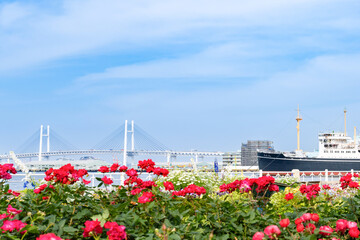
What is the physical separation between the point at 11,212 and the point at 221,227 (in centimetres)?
162

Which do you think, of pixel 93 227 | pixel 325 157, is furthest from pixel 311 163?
pixel 93 227

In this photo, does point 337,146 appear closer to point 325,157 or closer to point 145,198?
point 325,157

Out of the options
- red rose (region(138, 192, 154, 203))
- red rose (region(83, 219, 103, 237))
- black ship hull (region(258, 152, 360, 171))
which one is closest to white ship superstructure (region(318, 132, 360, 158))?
black ship hull (region(258, 152, 360, 171))

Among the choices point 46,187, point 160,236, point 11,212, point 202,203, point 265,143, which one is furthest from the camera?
point 265,143

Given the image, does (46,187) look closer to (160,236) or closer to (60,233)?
(60,233)

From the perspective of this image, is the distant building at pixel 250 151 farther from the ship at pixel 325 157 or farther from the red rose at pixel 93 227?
the red rose at pixel 93 227

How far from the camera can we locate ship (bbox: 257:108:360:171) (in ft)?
162

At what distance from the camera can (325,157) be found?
164 feet

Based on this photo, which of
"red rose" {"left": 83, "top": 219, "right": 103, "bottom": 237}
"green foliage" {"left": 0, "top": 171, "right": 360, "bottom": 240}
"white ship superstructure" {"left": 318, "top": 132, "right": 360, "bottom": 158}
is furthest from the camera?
"white ship superstructure" {"left": 318, "top": 132, "right": 360, "bottom": 158}

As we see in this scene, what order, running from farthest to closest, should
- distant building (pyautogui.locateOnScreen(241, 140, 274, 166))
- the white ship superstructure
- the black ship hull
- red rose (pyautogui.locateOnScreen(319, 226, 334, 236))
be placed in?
distant building (pyautogui.locateOnScreen(241, 140, 274, 166)) → the white ship superstructure → the black ship hull → red rose (pyautogui.locateOnScreen(319, 226, 334, 236))

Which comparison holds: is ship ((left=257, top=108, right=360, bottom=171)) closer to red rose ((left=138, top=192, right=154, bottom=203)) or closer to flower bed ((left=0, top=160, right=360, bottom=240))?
flower bed ((left=0, top=160, right=360, bottom=240))

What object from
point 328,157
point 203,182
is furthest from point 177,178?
point 328,157

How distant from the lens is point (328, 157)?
4981 centimetres

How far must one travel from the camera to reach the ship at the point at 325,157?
49.3 metres
